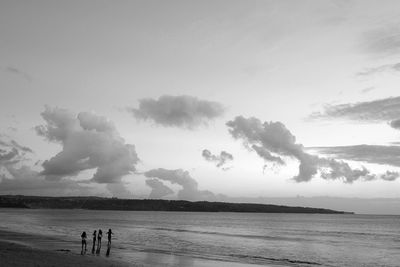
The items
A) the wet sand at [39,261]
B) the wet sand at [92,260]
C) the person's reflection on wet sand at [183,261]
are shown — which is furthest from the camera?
the person's reflection on wet sand at [183,261]

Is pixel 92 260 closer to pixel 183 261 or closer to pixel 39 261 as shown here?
pixel 39 261

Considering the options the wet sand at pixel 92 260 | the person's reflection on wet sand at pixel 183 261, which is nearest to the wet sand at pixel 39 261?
the wet sand at pixel 92 260

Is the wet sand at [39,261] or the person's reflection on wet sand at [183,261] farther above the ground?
the wet sand at [39,261]

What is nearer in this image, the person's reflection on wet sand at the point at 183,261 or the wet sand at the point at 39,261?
the wet sand at the point at 39,261

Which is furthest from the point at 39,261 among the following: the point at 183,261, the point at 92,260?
the point at 183,261

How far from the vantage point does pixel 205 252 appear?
176 ft

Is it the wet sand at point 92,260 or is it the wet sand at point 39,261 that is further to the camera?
the wet sand at point 92,260

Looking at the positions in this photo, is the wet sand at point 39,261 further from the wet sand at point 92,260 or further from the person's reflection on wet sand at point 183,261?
the person's reflection on wet sand at point 183,261

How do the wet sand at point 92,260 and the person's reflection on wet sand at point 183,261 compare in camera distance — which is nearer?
the wet sand at point 92,260

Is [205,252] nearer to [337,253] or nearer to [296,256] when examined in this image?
[296,256]

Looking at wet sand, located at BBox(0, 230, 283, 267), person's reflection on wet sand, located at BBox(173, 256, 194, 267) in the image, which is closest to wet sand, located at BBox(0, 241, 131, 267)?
wet sand, located at BBox(0, 230, 283, 267)

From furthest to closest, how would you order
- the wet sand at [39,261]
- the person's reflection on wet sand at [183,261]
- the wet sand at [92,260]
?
the person's reflection on wet sand at [183,261], the wet sand at [92,260], the wet sand at [39,261]

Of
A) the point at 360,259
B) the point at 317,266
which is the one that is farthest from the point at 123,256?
the point at 360,259

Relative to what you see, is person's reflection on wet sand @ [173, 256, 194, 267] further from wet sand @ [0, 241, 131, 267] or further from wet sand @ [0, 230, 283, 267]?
wet sand @ [0, 241, 131, 267]
